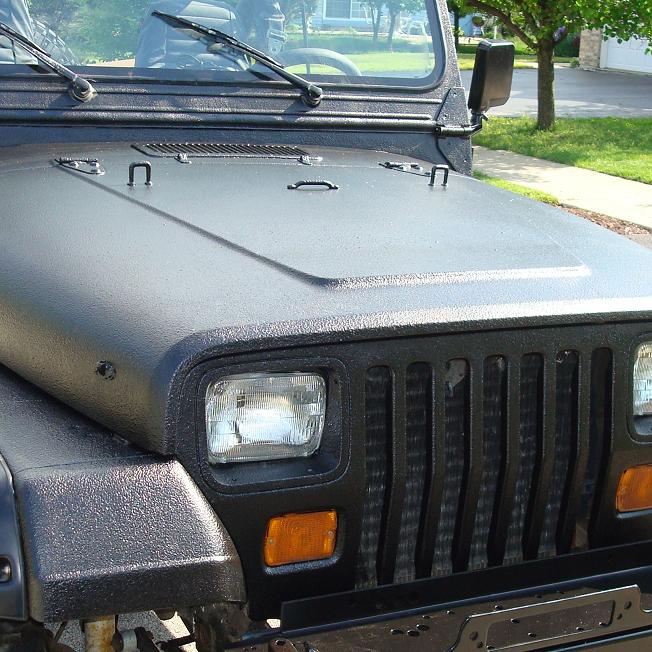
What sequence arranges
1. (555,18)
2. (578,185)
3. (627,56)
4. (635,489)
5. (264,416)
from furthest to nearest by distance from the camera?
(627,56)
(555,18)
(578,185)
(635,489)
(264,416)

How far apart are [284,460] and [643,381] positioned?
2.48 feet

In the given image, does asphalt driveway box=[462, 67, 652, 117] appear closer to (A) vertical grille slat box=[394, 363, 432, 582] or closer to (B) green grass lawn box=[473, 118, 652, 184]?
(B) green grass lawn box=[473, 118, 652, 184]

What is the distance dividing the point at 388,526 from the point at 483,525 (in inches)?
8.7

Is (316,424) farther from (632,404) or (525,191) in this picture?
(525,191)

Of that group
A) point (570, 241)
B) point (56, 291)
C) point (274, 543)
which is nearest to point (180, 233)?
point (56, 291)

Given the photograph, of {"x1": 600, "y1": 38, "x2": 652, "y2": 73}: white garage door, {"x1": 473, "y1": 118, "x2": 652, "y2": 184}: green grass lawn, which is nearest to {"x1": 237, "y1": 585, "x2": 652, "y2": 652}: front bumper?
{"x1": 473, "y1": 118, "x2": 652, "y2": 184}: green grass lawn

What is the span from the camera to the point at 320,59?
3.56 meters

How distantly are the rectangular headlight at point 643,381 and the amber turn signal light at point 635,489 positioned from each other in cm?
12

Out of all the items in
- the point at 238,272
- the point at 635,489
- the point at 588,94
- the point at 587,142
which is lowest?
the point at 588,94

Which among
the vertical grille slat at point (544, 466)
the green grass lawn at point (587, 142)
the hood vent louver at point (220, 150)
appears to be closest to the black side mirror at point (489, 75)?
→ the hood vent louver at point (220, 150)

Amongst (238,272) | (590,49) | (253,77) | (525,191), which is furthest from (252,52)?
(590,49)

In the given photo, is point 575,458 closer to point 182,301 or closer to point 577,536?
point 577,536

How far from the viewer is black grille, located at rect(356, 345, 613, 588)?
2.09 m

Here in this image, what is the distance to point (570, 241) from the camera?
8.77 feet
